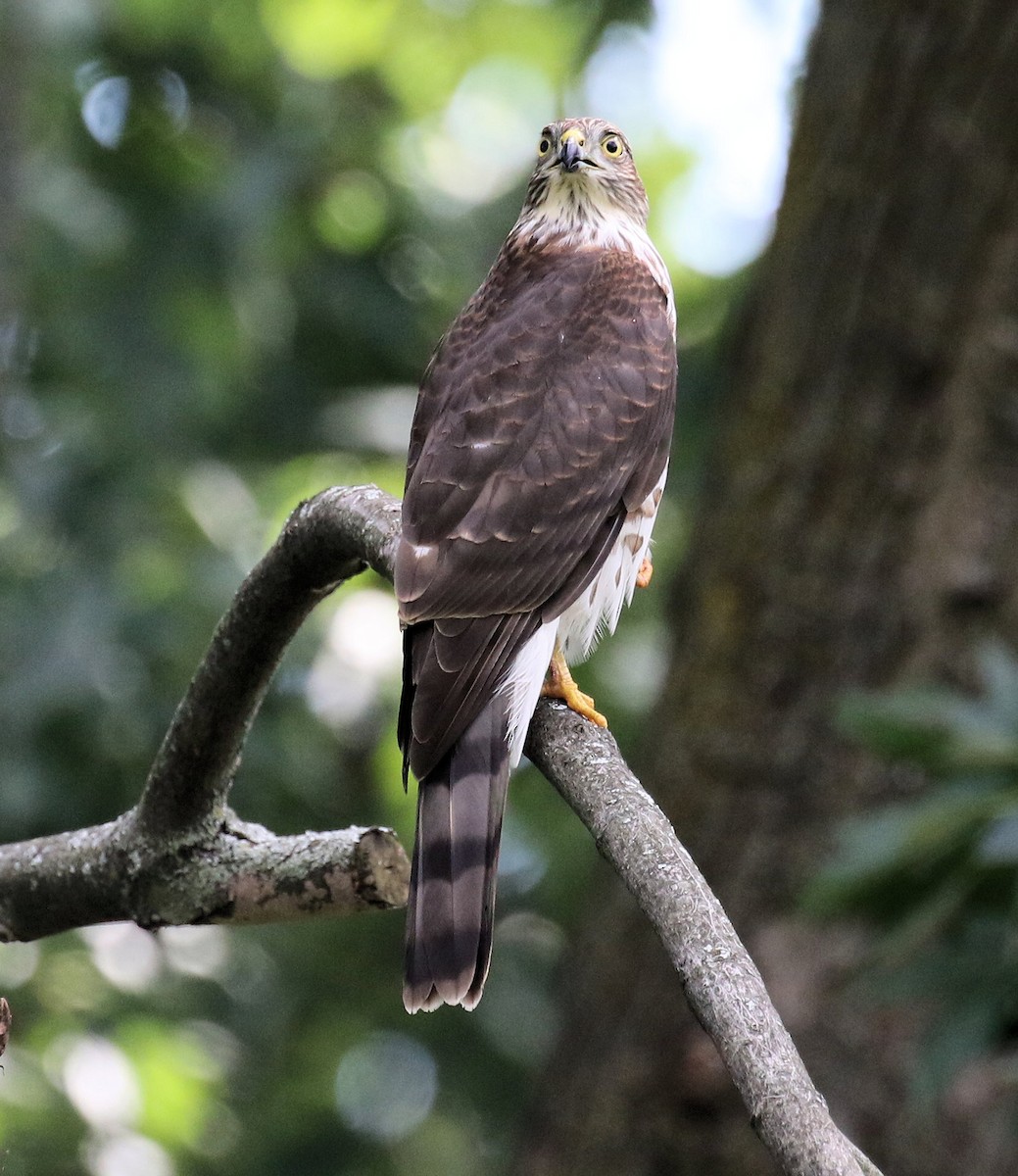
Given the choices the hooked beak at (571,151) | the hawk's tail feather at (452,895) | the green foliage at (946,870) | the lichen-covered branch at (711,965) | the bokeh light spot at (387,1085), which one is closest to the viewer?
the lichen-covered branch at (711,965)

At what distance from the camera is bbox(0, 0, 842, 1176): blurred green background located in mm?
5355

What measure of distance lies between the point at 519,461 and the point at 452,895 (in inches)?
40.2

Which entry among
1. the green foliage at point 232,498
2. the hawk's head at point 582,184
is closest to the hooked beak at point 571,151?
the hawk's head at point 582,184

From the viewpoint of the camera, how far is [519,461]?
11.3ft

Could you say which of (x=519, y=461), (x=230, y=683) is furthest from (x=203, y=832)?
(x=519, y=461)

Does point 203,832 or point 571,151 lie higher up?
point 571,151

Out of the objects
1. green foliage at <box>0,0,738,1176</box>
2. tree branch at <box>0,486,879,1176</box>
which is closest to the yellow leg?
tree branch at <box>0,486,879,1176</box>

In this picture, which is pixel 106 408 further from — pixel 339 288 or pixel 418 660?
pixel 418 660

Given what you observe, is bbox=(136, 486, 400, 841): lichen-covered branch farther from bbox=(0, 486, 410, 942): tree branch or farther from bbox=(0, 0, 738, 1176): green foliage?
bbox=(0, 0, 738, 1176): green foliage

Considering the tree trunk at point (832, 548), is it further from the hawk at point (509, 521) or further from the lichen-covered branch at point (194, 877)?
the lichen-covered branch at point (194, 877)

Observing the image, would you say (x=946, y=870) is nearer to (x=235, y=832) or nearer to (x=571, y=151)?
(x=235, y=832)

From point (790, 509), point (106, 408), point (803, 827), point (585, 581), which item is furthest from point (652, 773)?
point (106, 408)

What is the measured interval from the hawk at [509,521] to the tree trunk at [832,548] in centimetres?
128

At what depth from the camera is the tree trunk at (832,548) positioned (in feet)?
16.3
